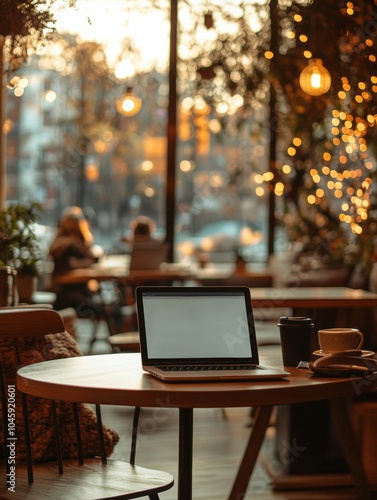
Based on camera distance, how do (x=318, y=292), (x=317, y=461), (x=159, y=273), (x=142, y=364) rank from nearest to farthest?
(x=142, y=364)
(x=317, y=461)
(x=318, y=292)
(x=159, y=273)

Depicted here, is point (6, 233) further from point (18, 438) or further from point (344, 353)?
point (344, 353)

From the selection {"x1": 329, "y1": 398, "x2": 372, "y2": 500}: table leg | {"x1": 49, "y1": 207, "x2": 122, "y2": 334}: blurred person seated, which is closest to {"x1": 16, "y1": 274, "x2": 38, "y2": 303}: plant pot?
{"x1": 329, "y1": 398, "x2": 372, "y2": 500}: table leg

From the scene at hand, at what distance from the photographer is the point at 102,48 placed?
9.52 meters

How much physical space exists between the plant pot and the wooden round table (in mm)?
2587

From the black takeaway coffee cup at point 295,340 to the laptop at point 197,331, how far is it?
0.12 meters

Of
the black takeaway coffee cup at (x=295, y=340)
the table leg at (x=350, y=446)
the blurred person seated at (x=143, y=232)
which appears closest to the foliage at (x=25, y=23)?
the black takeaway coffee cup at (x=295, y=340)

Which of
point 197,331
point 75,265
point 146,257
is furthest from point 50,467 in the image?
point 75,265

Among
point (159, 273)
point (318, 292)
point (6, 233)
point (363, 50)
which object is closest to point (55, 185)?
point (159, 273)

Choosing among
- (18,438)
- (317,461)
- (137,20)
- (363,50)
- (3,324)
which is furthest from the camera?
(137,20)

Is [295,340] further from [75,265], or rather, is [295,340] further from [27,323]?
[75,265]

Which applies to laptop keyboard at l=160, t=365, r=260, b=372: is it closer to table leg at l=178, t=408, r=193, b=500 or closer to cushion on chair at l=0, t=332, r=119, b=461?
table leg at l=178, t=408, r=193, b=500

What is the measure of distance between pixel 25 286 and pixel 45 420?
2.29m

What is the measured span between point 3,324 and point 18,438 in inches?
17.4

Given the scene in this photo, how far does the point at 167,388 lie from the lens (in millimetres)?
2238
